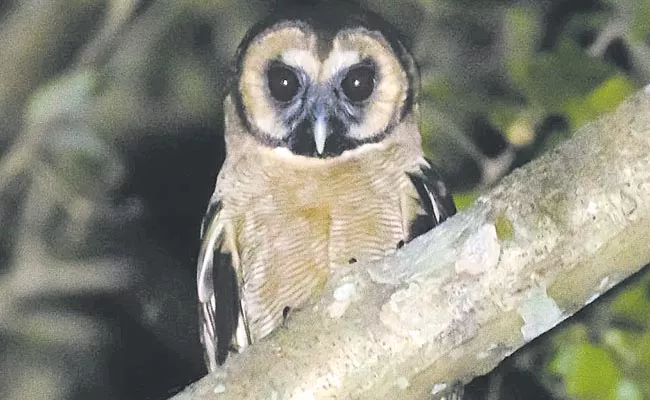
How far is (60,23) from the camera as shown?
1.24 m

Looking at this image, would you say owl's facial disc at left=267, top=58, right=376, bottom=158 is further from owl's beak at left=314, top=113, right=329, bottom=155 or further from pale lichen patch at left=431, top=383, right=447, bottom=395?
pale lichen patch at left=431, top=383, right=447, bottom=395

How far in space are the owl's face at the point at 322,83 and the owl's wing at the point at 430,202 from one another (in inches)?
3.2

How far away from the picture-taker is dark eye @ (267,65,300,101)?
1.15 metres

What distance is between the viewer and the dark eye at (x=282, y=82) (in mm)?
1149

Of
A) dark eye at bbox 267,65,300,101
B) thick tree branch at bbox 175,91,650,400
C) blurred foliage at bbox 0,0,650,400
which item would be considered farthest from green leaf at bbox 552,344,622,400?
dark eye at bbox 267,65,300,101

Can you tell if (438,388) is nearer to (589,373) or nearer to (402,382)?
(402,382)

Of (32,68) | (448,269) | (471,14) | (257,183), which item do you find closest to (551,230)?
(448,269)

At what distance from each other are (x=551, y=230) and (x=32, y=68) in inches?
30.4

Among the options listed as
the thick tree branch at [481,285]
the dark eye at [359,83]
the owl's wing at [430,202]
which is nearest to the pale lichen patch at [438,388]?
the thick tree branch at [481,285]

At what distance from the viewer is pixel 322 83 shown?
3.71 ft

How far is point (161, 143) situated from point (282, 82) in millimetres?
192

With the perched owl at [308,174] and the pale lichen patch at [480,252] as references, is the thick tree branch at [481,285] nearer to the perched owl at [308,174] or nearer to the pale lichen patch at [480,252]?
the pale lichen patch at [480,252]

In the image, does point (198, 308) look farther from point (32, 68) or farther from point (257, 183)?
point (32, 68)

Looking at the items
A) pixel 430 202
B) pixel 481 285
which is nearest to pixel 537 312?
pixel 481 285
